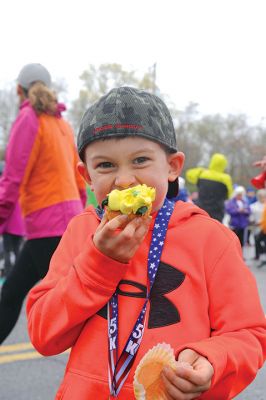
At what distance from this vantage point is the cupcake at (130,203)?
1.18 meters

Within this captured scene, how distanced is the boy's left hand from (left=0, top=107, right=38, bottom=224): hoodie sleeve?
6.43ft

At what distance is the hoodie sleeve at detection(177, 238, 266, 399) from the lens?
3.98 ft

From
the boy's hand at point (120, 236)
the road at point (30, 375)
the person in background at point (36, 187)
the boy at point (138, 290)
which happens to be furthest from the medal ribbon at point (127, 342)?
the road at point (30, 375)

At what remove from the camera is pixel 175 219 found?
1431mm

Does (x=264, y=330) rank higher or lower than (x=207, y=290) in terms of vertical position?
lower

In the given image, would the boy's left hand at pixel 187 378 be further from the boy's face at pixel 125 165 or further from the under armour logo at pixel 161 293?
the boy's face at pixel 125 165

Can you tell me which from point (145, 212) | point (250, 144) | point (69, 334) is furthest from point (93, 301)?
point (250, 144)

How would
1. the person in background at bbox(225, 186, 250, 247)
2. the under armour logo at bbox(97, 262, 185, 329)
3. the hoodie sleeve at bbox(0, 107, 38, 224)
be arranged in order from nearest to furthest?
the under armour logo at bbox(97, 262, 185, 329) → the hoodie sleeve at bbox(0, 107, 38, 224) → the person in background at bbox(225, 186, 250, 247)

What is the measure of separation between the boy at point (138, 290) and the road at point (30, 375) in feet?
6.14

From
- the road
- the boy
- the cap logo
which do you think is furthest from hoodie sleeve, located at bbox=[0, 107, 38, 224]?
the cap logo

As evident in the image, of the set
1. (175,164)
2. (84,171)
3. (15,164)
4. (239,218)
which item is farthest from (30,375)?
(239,218)

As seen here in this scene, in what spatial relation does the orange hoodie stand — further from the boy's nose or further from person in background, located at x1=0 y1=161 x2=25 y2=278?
person in background, located at x1=0 y1=161 x2=25 y2=278

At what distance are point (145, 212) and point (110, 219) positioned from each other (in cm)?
9

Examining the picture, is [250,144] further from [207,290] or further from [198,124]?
[207,290]
